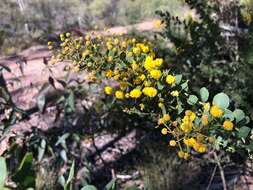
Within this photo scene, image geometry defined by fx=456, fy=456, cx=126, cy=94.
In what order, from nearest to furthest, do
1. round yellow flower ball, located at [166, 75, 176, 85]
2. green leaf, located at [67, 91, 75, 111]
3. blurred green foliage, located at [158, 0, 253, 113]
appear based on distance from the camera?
1. round yellow flower ball, located at [166, 75, 176, 85]
2. green leaf, located at [67, 91, 75, 111]
3. blurred green foliage, located at [158, 0, 253, 113]

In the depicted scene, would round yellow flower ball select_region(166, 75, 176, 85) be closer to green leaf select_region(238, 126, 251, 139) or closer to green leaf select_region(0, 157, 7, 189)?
green leaf select_region(238, 126, 251, 139)

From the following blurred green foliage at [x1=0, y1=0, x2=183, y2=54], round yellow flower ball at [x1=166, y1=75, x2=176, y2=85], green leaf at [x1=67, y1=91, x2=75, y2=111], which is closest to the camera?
round yellow flower ball at [x1=166, y1=75, x2=176, y2=85]

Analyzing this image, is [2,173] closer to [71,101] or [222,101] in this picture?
[222,101]

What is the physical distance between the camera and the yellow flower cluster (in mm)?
1247

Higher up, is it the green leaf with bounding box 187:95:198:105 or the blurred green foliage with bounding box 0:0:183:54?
the green leaf with bounding box 187:95:198:105

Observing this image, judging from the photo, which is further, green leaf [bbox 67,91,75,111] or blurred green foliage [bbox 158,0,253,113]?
blurred green foliage [bbox 158,0,253,113]

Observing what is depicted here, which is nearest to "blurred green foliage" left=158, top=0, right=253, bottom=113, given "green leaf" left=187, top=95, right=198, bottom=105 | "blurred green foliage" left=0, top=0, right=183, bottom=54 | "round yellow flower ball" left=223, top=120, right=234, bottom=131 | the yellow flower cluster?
the yellow flower cluster

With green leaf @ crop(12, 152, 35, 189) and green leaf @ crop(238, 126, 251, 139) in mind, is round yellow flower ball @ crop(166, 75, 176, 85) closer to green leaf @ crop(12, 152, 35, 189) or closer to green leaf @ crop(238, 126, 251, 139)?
green leaf @ crop(238, 126, 251, 139)

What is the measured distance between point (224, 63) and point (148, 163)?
37.6 inches

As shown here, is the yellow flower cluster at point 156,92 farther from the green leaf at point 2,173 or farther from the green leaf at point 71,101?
the green leaf at point 71,101

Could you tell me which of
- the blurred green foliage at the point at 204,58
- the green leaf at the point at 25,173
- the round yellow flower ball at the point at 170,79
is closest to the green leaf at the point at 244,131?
the round yellow flower ball at the point at 170,79

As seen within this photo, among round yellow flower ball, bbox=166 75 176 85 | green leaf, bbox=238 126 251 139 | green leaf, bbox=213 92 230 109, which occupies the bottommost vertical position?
green leaf, bbox=238 126 251 139

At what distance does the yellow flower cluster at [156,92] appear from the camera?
1247mm

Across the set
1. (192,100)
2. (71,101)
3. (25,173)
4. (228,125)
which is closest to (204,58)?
(71,101)
